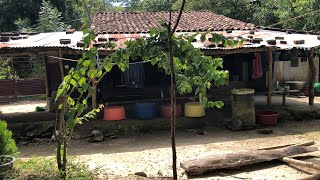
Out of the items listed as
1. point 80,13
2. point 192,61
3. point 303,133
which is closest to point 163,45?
point 192,61

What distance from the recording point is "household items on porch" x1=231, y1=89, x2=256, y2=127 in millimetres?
9719

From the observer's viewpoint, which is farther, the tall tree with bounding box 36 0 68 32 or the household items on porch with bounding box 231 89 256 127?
the tall tree with bounding box 36 0 68 32

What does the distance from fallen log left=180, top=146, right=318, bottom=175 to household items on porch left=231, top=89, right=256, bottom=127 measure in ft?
9.82

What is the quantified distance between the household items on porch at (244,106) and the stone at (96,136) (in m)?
3.83

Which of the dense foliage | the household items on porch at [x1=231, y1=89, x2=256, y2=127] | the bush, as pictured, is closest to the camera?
the bush

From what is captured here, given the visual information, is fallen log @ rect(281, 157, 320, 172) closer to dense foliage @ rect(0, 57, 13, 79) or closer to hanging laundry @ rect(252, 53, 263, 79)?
hanging laundry @ rect(252, 53, 263, 79)

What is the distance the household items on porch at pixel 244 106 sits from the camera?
383 inches

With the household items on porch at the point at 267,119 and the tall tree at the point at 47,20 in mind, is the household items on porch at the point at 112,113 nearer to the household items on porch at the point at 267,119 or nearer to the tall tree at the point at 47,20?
the household items on porch at the point at 267,119

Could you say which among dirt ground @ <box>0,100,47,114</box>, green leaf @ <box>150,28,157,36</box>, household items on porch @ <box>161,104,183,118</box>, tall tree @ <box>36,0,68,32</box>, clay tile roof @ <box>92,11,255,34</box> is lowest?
dirt ground @ <box>0,100,47,114</box>

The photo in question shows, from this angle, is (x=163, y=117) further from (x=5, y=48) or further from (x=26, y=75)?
(x=26, y=75)

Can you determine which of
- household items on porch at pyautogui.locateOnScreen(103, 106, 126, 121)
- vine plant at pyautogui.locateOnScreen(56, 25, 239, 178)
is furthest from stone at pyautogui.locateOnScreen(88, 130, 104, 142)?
vine plant at pyautogui.locateOnScreen(56, 25, 239, 178)

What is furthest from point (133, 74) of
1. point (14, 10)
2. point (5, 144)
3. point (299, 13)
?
point (14, 10)

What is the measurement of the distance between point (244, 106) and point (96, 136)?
421 cm

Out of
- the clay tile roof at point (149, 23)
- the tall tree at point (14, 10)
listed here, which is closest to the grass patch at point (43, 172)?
the clay tile roof at point (149, 23)
